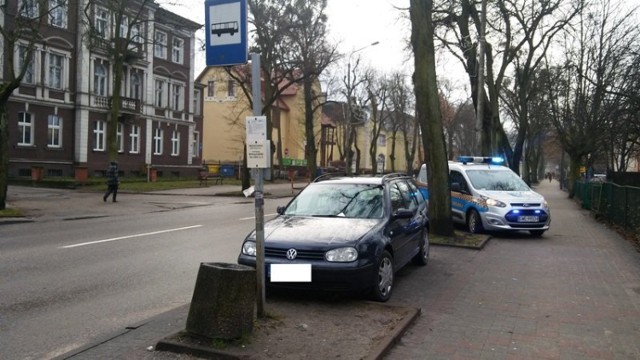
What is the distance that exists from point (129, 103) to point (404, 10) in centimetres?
2688

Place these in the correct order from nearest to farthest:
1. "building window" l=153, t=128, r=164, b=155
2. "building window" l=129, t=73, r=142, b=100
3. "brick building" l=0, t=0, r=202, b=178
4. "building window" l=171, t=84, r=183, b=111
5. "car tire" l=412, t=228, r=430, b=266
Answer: "car tire" l=412, t=228, r=430, b=266 < "brick building" l=0, t=0, r=202, b=178 < "building window" l=129, t=73, r=142, b=100 < "building window" l=153, t=128, r=164, b=155 < "building window" l=171, t=84, r=183, b=111

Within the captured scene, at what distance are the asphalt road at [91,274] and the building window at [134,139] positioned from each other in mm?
29217

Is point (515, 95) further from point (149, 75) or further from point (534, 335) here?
point (534, 335)

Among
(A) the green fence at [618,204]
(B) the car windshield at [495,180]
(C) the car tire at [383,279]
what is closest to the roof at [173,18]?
(A) the green fence at [618,204]

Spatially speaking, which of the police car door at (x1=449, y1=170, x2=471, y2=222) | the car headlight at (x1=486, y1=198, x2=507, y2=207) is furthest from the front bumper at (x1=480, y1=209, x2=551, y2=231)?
the police car door at (x1=449, y1=170, x2=471, y2=222)

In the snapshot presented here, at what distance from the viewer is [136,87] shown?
4478 cm

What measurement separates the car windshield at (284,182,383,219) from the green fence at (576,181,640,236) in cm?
912

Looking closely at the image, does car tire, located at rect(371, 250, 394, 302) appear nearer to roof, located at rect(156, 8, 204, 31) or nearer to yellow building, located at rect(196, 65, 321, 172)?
roof, located at rect(156, 8, 204, 31)

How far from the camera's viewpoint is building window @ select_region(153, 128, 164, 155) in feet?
153

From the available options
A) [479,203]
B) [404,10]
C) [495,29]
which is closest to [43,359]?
[479,203]

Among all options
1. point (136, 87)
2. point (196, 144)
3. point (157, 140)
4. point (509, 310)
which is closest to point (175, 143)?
point (157, 140)

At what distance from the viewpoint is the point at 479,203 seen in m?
14.3

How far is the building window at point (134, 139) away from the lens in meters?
44.0

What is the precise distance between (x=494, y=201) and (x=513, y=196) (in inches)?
23.0
